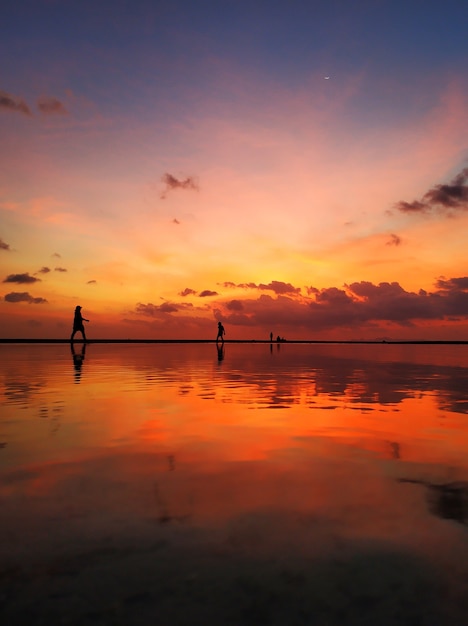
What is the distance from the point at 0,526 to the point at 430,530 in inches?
112

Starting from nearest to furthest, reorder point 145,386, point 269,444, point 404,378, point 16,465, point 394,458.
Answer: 1. point 16,465
2. point 394,458
3. point 269,444
4. point 145,386
5. point 404,378

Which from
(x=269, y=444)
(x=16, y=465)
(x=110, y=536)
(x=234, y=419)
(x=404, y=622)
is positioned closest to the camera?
(x=404, y=622)

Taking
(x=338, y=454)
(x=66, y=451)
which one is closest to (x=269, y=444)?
(x=338, y=454)

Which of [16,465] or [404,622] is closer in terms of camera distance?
[404,622]

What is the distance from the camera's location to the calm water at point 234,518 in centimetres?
237

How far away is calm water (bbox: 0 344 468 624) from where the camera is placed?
2371mm

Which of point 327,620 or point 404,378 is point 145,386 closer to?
point 404,378

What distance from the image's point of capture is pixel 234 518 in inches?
135

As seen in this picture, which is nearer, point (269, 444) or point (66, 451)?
point (66, 451)

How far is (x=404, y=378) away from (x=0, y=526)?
13.3 m

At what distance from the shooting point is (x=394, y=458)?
5.23m

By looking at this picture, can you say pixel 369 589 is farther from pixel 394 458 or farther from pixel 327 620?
pixel 394 458

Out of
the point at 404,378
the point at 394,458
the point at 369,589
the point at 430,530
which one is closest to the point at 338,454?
the point at 394,458

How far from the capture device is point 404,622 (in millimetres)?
2223
